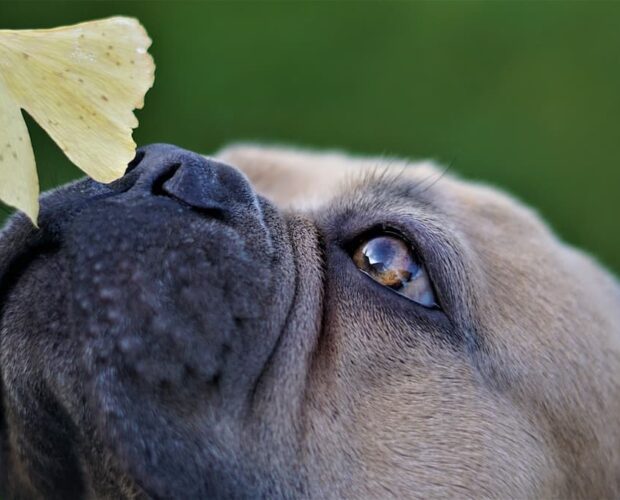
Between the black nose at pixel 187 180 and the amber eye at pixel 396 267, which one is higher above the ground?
the amber eye at pixel 396 267

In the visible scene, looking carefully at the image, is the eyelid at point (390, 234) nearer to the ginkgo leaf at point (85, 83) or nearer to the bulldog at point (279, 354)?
the bulldog at point (279, 354)

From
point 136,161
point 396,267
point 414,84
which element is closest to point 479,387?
point 396,267

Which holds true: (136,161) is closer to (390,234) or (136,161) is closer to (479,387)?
(390,234)

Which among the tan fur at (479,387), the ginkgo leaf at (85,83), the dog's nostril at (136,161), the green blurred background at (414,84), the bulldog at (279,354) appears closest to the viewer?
the ginkgo leaf at (85,83)

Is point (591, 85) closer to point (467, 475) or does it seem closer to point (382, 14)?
point (382, 14)

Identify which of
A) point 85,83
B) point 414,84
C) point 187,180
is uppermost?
point 414,84

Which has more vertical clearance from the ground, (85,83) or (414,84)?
(414,84)

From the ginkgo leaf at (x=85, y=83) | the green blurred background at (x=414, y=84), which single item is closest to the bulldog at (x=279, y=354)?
the ginkgo leaf at (x=85, y=83)

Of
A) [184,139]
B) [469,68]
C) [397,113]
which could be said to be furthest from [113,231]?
[469,68]
